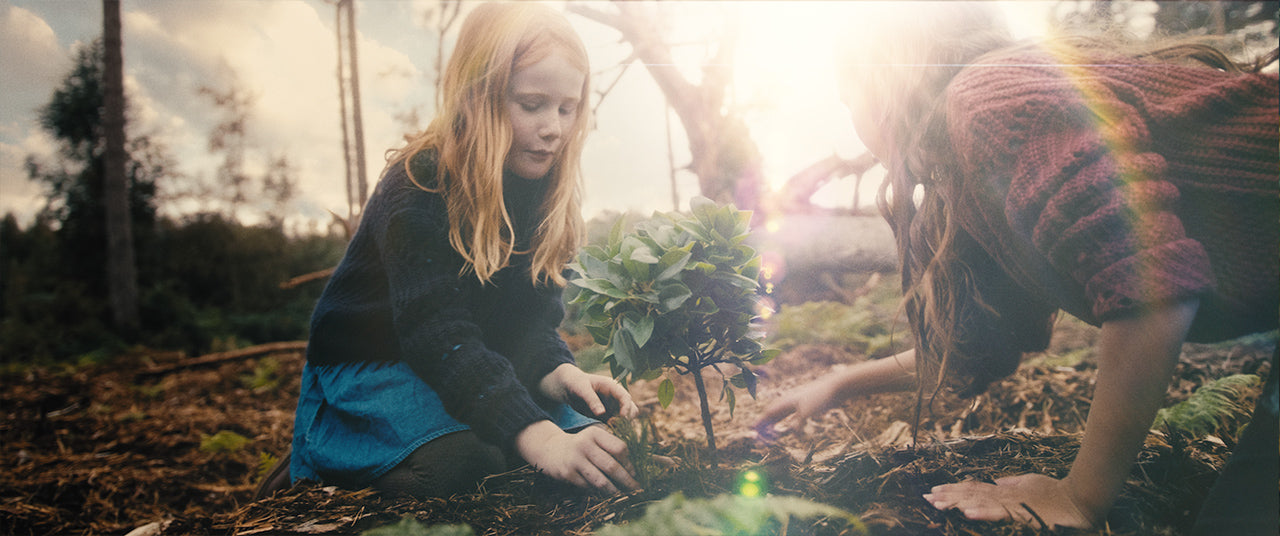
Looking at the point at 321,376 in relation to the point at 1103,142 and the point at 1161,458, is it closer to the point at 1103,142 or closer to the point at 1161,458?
the point at 1103,142

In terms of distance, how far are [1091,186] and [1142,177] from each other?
0.09 m

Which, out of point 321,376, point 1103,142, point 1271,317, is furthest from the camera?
point 321,376

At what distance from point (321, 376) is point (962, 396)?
2.17 meters

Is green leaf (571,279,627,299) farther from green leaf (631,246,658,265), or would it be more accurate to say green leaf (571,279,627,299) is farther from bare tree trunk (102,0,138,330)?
bare tree trunk (102,0,138,330)

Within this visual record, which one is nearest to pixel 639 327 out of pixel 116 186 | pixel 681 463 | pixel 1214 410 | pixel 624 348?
pixel 624 348

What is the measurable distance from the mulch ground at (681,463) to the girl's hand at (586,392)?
171mm

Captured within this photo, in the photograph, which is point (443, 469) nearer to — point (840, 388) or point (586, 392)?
point (586, 392)

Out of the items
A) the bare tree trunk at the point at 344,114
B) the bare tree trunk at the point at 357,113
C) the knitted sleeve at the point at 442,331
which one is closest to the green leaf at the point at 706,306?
the knitted sleeve at the point at 442,331

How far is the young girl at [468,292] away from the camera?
121cm

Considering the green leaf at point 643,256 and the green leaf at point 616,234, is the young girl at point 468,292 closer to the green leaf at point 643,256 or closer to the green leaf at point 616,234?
the green leaf at point 616,234

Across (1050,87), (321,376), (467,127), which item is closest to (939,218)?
(1050,87)

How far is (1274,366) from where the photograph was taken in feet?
3.39

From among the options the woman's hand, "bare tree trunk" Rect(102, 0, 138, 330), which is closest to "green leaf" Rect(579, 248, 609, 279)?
the woman's hand

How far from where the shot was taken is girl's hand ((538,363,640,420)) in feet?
4.50
